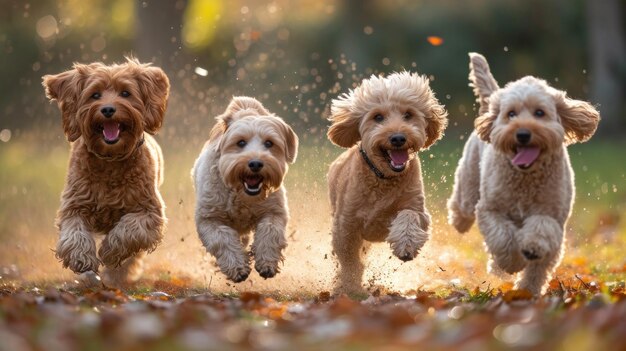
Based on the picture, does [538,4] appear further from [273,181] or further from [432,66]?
[273,181]

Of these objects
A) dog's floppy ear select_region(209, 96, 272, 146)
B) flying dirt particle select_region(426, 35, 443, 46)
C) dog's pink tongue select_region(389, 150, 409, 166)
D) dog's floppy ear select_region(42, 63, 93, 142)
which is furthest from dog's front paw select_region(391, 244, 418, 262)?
flying dirt particle select_region(426, 35, 443, 46)

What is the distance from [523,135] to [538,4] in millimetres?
23945

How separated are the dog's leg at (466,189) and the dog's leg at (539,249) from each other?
150 centimetres

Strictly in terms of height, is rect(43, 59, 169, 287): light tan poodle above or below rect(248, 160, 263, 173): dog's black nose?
below

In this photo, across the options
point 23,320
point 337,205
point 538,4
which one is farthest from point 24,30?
point 23,320

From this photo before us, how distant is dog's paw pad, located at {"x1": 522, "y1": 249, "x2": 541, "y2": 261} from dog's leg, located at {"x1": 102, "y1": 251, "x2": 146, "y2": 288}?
136 inches

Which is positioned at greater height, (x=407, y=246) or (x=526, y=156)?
(x=526, y=156)

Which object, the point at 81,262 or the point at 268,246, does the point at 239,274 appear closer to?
the point at 268,246

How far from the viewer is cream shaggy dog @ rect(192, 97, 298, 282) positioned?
7.86 m

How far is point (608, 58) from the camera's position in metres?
27.5

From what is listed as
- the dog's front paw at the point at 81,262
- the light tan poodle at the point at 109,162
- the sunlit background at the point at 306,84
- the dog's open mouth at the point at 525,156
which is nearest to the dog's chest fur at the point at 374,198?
the sunlit background at the point at 306,84

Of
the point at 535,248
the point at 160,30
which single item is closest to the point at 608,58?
the point at 160,30

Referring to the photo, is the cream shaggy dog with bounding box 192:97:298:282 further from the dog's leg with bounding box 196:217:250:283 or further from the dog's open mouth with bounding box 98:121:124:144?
the dog's open mouth with bounding box 98:121:124:144

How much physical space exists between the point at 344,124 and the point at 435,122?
76 centimetres
